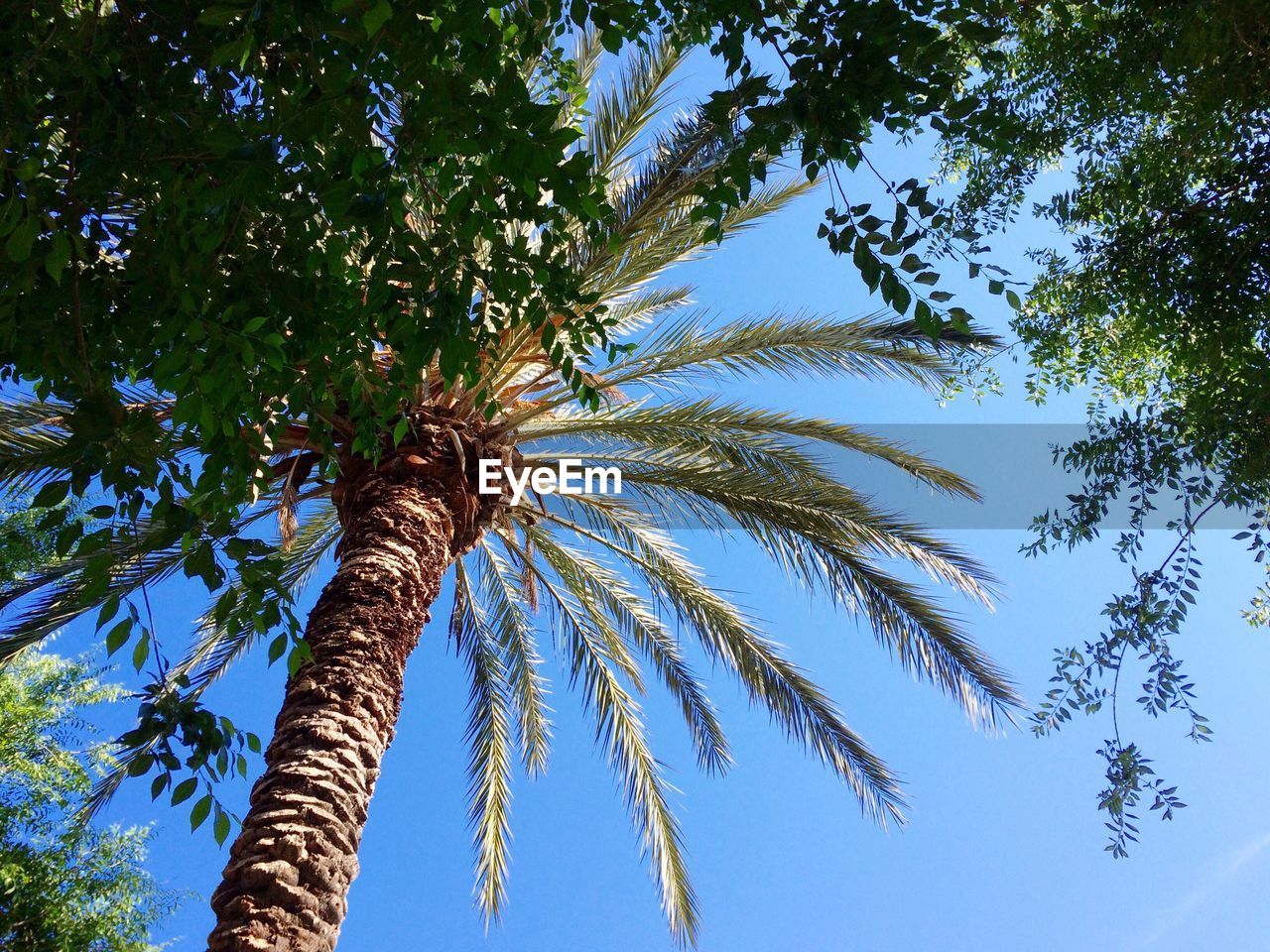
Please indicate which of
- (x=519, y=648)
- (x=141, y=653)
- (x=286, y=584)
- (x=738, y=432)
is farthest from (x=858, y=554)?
(x=141, y=653)

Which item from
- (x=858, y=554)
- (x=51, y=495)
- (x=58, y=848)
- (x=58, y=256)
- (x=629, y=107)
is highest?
(x=629, y=107)

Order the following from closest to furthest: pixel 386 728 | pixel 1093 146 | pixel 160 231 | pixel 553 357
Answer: pixel 160 231 < pixel 553 357 < pixel 1093 146 < pixel 386 728

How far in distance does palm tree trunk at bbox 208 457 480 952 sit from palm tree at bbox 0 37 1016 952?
20mm

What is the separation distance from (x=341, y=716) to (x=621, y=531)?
3776 mm

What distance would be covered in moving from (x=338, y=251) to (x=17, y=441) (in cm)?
499

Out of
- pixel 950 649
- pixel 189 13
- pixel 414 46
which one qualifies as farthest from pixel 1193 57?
pixel 950 649

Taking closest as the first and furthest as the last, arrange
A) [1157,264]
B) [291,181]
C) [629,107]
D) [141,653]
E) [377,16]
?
[377,16] < [141,653] < [291,181] < [1157,264] < [629,107]

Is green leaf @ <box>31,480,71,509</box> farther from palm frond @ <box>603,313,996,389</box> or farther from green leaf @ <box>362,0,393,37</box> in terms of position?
palm frond @ <box>603,313,996,389</box>

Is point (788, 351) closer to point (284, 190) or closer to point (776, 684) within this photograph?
point (776, 684)

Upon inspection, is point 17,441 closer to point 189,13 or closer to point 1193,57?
point 189,13

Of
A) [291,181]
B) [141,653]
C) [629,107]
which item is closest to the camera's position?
[141,653]

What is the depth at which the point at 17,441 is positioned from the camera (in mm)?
6828

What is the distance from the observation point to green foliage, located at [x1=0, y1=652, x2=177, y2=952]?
7.13 m

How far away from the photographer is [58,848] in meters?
7.64
